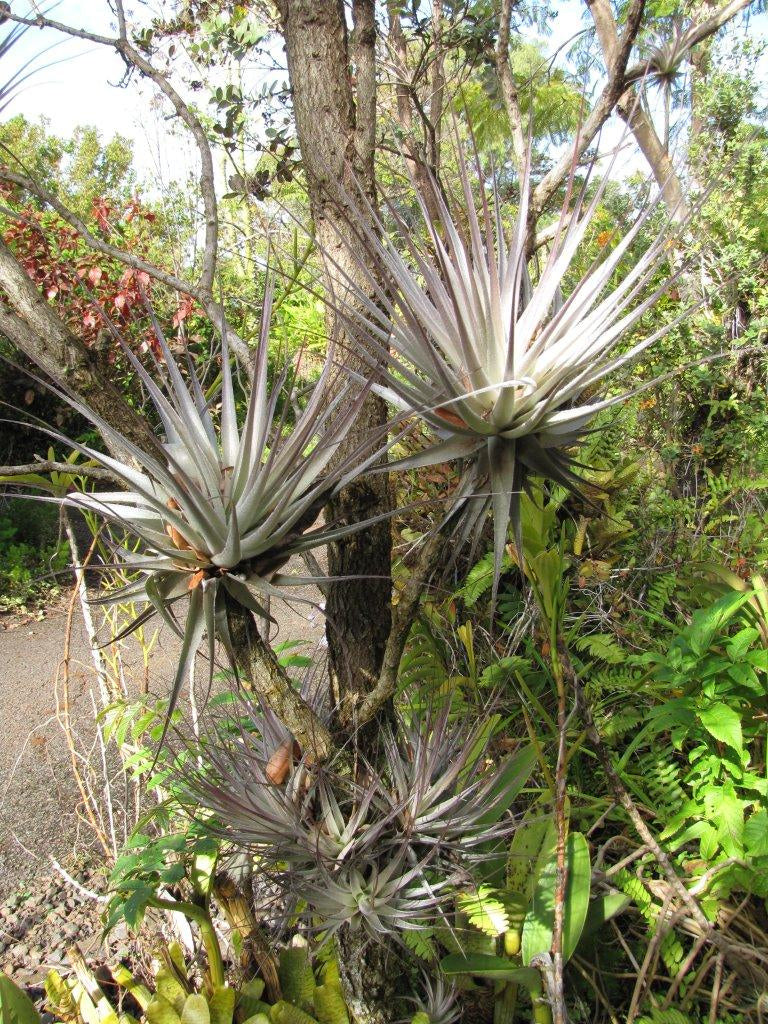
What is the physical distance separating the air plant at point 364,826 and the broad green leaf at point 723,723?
0.78 m

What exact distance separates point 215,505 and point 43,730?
3542 millimetres

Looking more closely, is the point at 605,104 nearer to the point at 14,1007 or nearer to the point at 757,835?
the point at 757,835

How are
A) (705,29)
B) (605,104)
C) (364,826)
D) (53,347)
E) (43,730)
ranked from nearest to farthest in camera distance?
(53,347)
(364,826)
(605,104)
(705,29)
(43,730)

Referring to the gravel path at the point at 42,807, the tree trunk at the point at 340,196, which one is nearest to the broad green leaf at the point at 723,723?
the tree trunk at the point at 340,196

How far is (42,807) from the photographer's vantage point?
339 cm

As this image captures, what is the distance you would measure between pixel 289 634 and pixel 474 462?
140 inches

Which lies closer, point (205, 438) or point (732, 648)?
point (205, 438)

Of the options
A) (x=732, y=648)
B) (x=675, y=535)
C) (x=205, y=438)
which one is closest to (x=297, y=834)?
(x=205, y=438)

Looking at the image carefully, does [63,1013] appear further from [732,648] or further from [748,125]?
[748,125]

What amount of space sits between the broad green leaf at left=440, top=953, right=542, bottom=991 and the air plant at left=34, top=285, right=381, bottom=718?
38.4 inches

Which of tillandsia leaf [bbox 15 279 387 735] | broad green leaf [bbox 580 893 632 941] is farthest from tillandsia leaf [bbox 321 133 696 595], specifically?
broad green leaf [bbox 580 893 632 941]

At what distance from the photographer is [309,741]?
147 cm

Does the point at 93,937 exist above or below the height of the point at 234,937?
below

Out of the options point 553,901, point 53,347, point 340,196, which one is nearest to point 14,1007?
point 553,901
